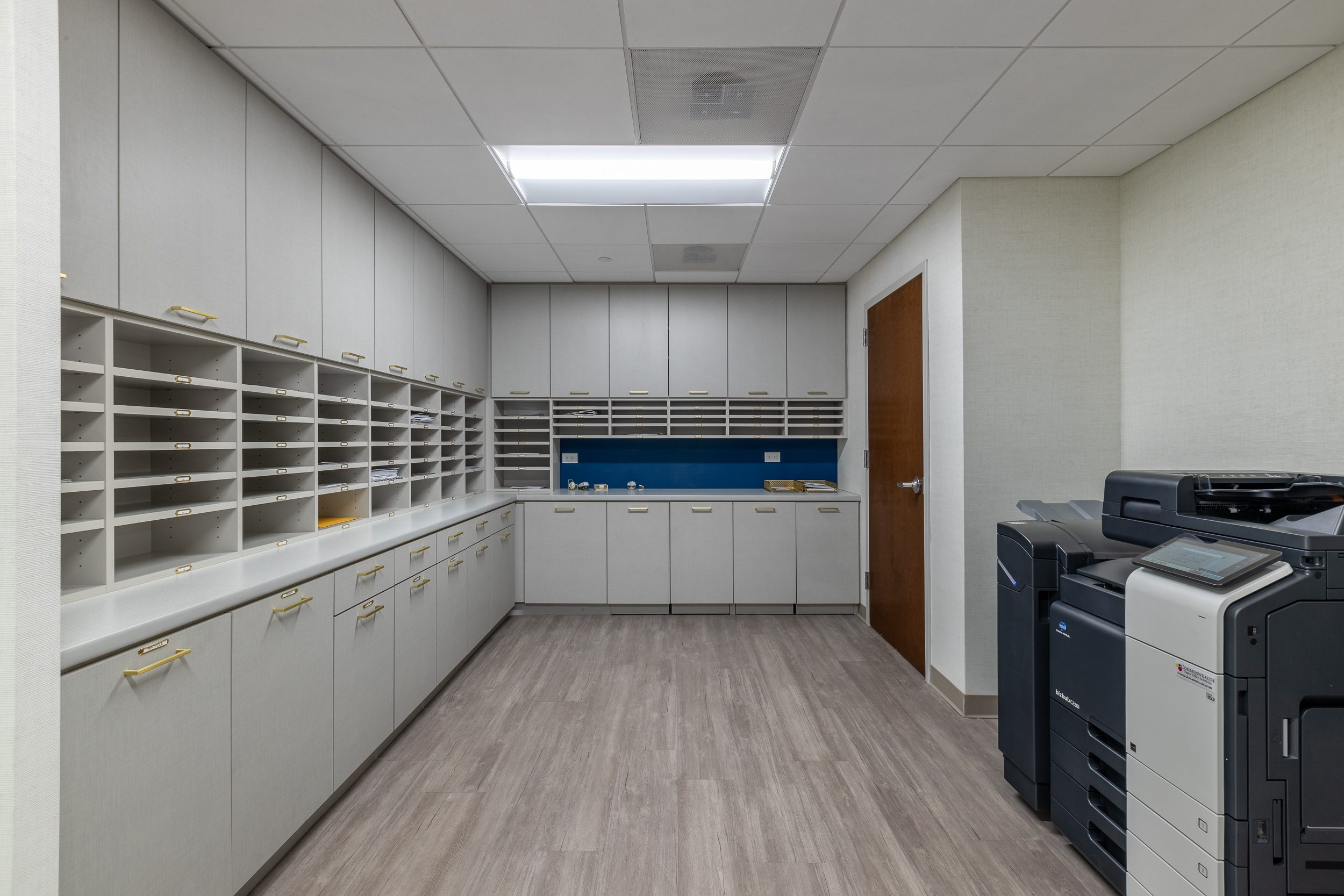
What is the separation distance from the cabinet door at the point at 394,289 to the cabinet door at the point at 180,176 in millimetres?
843

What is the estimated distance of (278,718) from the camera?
1.66 metres

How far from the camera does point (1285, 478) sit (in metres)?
1.55

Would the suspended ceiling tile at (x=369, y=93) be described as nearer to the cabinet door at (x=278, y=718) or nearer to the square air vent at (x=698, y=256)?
the square air vent at (x=698, y=256)

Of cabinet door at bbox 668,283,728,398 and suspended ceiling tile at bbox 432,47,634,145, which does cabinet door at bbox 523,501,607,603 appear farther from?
suspended ceiling tile at bbox 432,47,634,145

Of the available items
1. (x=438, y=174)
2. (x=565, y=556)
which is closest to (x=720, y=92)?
(x=438, y=174)

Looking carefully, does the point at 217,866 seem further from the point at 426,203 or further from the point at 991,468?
the point at 991,468

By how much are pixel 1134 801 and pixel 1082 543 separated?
0.73m

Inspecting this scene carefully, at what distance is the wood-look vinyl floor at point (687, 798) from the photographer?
168cm

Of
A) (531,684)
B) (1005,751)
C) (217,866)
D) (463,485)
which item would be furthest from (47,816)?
(463,485)

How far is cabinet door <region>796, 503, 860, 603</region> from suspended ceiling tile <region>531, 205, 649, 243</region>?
7.45 feet

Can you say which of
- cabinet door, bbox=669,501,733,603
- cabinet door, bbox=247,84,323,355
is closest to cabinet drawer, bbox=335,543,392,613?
cabinet door, bbox=247,84,323,355

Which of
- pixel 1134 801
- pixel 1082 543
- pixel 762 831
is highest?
pixel 1082 543

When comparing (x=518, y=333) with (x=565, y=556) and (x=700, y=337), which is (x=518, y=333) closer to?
(x=700, y=337)

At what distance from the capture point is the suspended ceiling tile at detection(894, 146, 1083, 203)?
2.42 m
